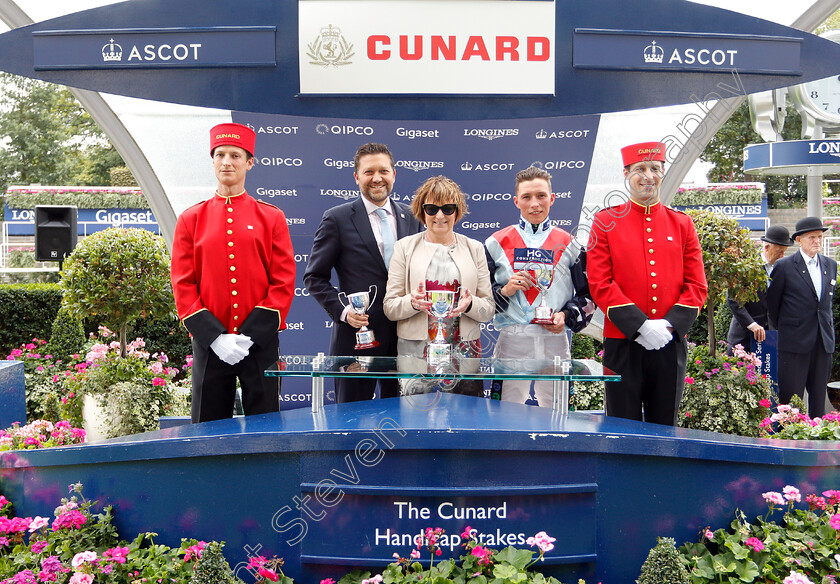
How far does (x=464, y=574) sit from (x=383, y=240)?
6.61 ft

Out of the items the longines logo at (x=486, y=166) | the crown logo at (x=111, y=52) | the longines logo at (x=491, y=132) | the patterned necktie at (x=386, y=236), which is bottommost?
the patterned necktie at (x=386, y=236)

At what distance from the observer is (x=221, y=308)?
11.7 feet

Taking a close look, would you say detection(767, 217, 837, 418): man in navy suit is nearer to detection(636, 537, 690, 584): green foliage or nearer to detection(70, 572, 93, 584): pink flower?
detection(636, 537, 690, 584): green foliage

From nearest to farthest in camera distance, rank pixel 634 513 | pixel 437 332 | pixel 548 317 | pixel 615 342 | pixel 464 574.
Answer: pixel 464 574
pixel 634 513
pixel 437 332
pixel 548 317
pixel 615 342

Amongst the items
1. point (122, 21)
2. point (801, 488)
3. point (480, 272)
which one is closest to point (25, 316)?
point (122, 21)

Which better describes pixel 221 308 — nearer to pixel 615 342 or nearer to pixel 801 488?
pixel 615 342

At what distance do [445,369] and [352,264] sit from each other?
137 centimetres

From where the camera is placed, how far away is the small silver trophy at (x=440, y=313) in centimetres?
306

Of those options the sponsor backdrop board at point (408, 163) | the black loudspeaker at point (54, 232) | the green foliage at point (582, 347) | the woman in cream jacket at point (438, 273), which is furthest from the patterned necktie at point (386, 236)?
the black loudspeaker at point (54, 232)

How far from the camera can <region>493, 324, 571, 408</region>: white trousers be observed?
3.79m

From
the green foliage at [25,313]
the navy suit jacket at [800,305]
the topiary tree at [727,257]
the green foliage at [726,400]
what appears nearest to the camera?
the green foliage at [726,400]

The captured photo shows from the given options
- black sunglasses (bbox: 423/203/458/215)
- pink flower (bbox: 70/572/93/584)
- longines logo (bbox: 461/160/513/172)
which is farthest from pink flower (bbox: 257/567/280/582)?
longines logo (bbox: 461/160/513/172)

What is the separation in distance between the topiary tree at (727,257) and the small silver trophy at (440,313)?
3.07 meters

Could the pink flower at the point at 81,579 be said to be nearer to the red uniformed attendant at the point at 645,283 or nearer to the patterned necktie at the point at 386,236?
the patterned necktie at the point at 386,236
